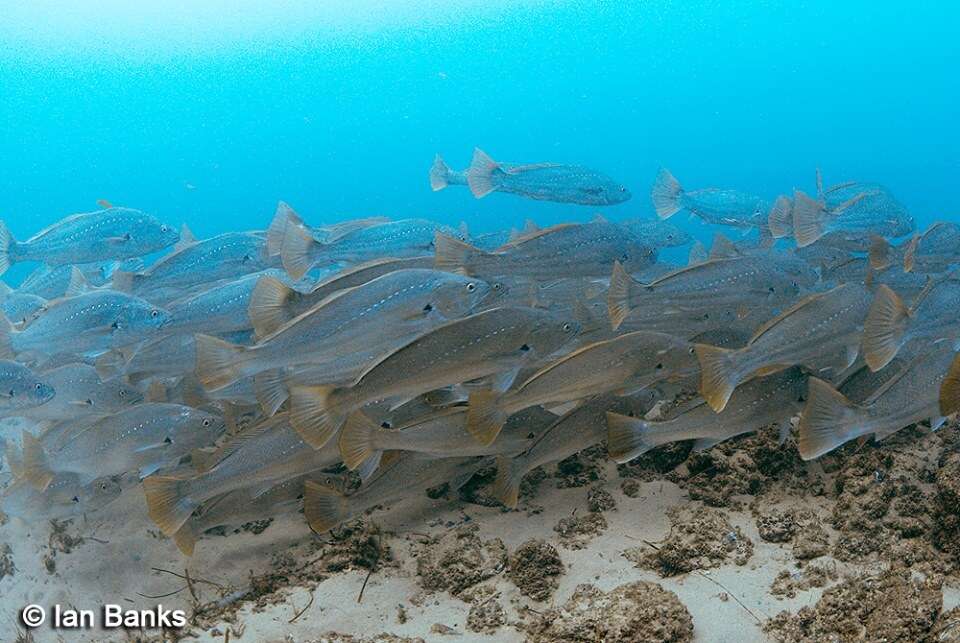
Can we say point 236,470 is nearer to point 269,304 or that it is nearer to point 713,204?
point 269,304

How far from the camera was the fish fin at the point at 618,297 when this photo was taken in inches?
168

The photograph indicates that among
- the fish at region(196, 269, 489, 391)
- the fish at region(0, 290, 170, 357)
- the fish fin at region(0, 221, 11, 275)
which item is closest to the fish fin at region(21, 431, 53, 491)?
the fish at region(0, 290, 170, 357)

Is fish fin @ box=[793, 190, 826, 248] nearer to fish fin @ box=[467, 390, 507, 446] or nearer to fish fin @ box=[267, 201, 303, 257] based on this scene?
fish fin @ box=[467, 390, 507, 446]

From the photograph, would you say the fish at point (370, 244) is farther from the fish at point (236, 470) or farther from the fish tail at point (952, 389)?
the fish tail at point (952, 389)

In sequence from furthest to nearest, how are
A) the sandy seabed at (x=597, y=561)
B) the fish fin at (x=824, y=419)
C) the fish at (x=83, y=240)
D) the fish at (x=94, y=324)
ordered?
1. the fish at (x=83, y=240)
2. the fish at (x=94, y=324)
3. the fish fin at (x=824, y=419)
4. the sandy seabed at (x=597, y=561)

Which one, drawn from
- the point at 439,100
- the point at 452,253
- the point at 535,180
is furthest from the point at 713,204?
the point at 439,100

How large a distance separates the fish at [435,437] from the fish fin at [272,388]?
1.42 ft

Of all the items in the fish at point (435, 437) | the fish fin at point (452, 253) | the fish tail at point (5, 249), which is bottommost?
the fish at point (435, 437)

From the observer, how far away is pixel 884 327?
3.45 m

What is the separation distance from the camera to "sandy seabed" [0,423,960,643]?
124 inches

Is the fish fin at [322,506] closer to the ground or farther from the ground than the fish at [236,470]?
closer to the ground

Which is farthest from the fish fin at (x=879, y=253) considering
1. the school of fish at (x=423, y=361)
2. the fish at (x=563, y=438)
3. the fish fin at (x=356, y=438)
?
the fish fin at (x=356, y=438)

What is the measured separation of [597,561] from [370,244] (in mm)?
3307

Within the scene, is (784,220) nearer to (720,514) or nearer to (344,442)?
(720,514)
